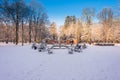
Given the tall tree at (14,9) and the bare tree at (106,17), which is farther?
the bare tree at (106,17)

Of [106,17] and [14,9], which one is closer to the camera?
[14,9]

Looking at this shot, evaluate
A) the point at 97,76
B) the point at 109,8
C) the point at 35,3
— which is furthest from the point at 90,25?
the point at 97,76

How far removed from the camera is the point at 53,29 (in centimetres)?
8581

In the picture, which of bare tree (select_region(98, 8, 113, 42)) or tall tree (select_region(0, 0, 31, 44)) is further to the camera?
bare tree (select_region(98, 8, 113, 42))

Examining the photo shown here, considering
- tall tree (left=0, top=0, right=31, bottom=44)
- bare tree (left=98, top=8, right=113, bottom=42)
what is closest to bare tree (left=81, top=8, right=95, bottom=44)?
bare tree (left=98, top=8, right=113, bottom=42)

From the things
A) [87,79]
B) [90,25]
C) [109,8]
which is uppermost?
[109,8]

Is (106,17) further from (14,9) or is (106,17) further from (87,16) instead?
(14,9)

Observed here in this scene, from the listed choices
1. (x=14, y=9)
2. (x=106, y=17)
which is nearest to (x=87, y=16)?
(x=106, y=17)

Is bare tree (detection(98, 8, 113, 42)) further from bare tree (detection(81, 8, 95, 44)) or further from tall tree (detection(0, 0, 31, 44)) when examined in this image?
tall tree (detection(0, 0, 31, 44))

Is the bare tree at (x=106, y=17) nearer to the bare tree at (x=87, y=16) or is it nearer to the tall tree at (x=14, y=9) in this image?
the bare tree at (x=87, y=16)

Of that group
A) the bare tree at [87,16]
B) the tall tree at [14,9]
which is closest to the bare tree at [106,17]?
the bare tree at [87,16]

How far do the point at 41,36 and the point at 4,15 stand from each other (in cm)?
2610

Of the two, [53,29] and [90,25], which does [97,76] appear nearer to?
[90,25]

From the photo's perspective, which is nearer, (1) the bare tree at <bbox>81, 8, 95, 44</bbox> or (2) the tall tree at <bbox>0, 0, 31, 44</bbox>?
(2) the tall tree at <bbox>0, 0, 31, 44</bbox>
